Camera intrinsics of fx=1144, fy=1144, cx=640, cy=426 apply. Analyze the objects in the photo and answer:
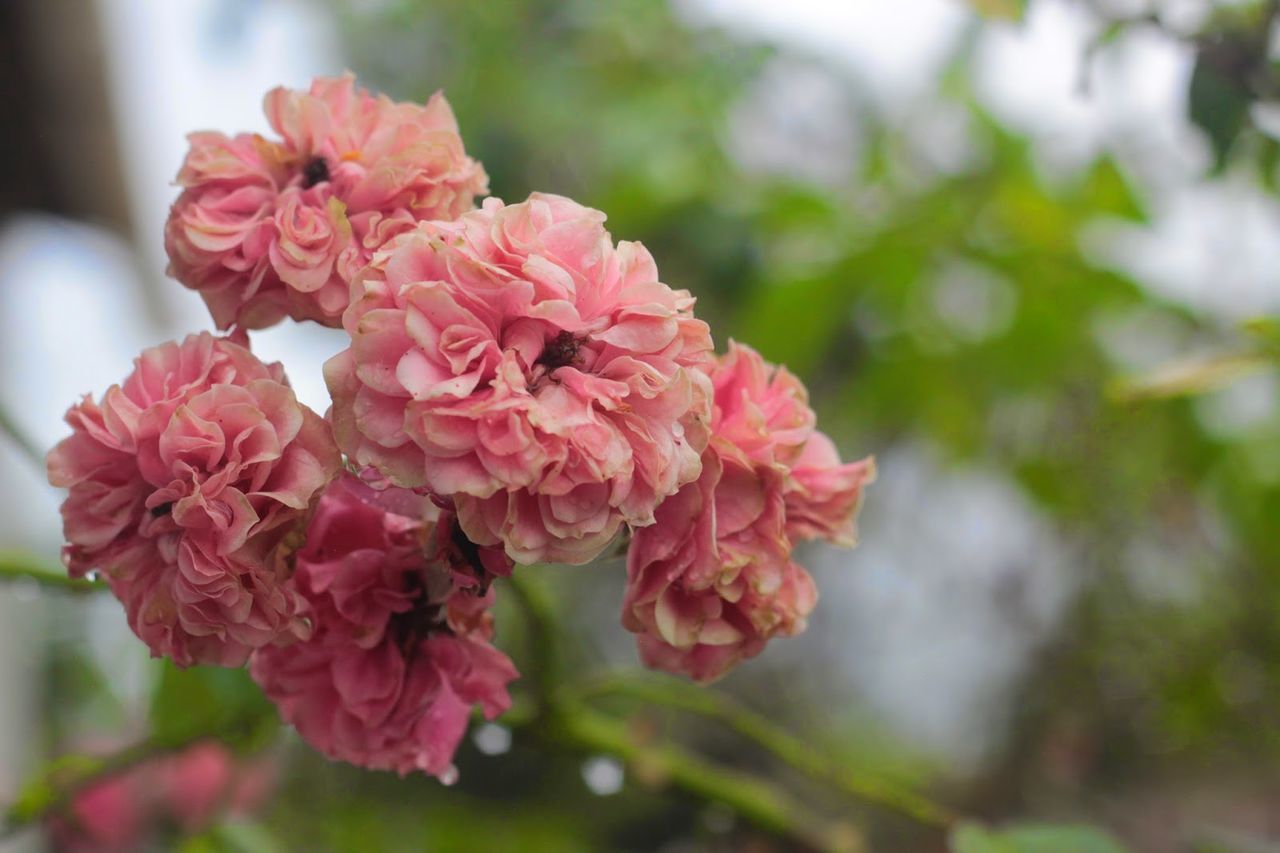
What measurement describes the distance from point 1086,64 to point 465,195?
0.49m

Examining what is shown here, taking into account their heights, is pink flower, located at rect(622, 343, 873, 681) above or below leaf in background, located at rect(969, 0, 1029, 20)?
below

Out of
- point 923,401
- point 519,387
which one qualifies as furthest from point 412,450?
point 923,401

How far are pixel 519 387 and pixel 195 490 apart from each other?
13 centimetres

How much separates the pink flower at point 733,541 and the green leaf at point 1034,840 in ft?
0.93

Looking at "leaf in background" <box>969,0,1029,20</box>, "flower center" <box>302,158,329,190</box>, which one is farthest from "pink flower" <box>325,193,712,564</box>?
"leaf in background" <box>969,0,1029,20</box>

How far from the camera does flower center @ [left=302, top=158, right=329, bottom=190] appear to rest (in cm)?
50

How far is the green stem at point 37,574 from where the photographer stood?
2.24ft

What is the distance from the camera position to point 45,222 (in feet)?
8.33

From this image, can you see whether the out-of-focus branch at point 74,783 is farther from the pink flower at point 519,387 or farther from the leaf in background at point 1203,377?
the leaf in background at point 1203,377

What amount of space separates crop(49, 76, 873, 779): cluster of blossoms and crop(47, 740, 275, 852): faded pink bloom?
2.62ft

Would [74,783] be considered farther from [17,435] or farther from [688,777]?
[688,777]

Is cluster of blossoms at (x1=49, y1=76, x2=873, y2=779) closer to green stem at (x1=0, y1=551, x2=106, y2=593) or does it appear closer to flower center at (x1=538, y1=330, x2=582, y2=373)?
flower center at (x1=538, y1=330, x2=582, y2=373)

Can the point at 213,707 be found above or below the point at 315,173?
below

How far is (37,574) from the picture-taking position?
696 mm
